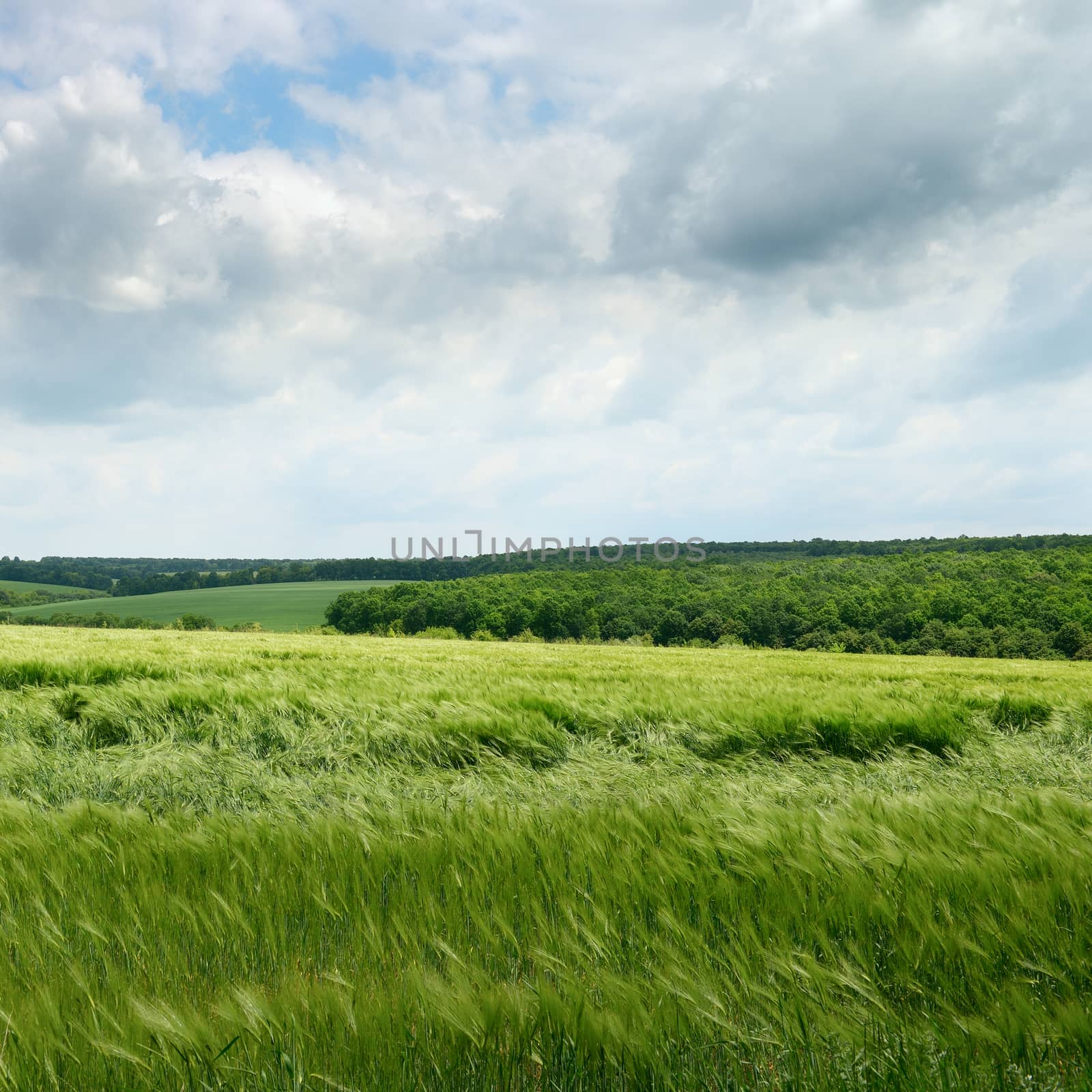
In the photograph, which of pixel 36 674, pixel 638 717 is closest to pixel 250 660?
pixel 36 674

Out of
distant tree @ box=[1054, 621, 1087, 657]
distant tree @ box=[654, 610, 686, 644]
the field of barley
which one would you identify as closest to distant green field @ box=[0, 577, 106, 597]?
distant tree @ box=[654, 610, 686, 644]

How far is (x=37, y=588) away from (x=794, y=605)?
10063 centimetres

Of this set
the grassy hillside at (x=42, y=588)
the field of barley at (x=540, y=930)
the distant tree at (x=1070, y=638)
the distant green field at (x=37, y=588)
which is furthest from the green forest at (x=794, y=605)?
the distant green field at (x=37, y=588)

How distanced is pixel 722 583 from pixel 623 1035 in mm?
65999

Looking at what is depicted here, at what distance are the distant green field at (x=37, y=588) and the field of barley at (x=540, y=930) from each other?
4269 inches

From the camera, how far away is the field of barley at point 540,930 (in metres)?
1.48

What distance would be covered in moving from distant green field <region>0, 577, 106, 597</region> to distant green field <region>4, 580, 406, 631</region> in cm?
1116

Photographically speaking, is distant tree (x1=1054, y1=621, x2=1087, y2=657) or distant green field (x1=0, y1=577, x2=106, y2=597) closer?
distant tree (x1=1054, y1=621, x2=1087, y2=657)

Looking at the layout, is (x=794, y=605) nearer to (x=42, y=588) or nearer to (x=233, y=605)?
(x=233, y=605)

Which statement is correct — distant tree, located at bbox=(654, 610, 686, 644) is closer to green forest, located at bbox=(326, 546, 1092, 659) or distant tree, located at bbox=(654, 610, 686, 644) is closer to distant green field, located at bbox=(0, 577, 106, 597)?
green forest, located at bbox=(326, 546, 1092, 659)

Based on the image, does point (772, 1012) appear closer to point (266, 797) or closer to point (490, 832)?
point (490, 832)

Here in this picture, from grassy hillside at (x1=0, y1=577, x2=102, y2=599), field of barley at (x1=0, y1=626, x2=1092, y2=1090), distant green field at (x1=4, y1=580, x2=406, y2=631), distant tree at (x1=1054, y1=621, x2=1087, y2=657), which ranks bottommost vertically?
distant tree at (x1=1054, y1=621, x2=1087, y2=657)

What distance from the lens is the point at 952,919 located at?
214 cm

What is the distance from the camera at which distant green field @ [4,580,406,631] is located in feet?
216
